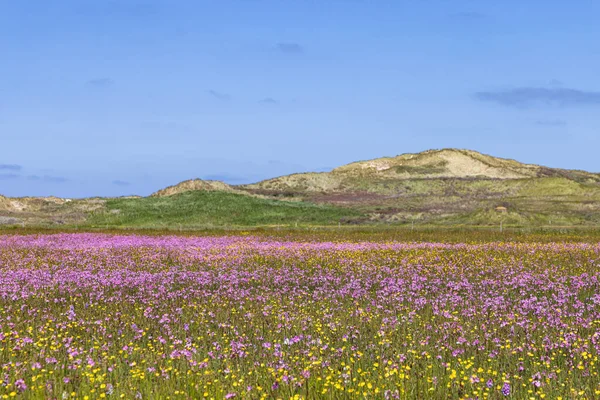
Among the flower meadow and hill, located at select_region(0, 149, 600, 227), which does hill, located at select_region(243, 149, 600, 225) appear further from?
the flower meadow

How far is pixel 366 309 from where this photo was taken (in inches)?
508

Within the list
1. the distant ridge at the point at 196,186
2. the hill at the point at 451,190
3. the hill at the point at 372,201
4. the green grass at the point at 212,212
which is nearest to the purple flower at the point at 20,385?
the hill at the point at 372,201

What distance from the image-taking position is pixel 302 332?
36.2 feet

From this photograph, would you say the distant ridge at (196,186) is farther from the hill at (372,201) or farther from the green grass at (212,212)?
the green grass at (212,212)

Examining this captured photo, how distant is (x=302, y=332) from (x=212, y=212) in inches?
3205

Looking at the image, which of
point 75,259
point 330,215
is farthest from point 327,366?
point 330,215

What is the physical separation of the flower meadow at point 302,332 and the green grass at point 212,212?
5719 centimetres

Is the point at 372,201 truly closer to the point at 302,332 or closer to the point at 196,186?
the point at 196,186

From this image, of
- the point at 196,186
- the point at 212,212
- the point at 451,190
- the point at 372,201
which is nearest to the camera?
the point at 212,212

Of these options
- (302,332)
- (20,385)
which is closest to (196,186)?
(302,332)

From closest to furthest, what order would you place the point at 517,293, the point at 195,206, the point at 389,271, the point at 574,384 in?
the point at 574,384, the point at 517,293, the point at 389,271, the point at 195,206

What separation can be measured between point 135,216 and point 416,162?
93405 millimetres

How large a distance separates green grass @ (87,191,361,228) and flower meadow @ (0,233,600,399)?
2252 inches

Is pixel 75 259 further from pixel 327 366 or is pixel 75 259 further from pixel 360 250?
pixel 327 366
